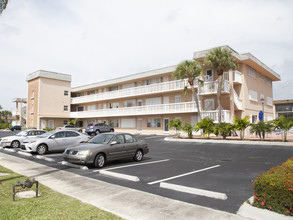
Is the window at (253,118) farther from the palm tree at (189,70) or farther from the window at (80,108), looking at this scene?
the window at (80,108)

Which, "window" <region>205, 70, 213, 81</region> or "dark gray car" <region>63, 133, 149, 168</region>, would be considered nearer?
"dark gray car" <region>63, 133, 149, 168</region>

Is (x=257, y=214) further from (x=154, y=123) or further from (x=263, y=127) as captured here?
(x=154, y=123)

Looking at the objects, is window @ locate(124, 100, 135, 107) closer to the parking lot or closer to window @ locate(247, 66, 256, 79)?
window @ locate(247, 66, 256, 79)

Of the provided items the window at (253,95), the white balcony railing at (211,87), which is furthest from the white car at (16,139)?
the window at (253,95)

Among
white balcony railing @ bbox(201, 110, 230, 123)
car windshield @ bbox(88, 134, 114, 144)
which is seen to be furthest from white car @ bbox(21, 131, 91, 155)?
white balcony railing @ bbox(201, 110, 230, 123)

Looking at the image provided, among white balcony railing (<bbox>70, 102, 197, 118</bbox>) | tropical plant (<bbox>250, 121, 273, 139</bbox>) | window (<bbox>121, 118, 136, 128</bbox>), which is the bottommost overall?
tropical plant (<bbox>250, 121, 273, 139</bbox>)

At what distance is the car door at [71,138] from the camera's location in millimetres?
15336

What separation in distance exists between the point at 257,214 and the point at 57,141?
13002mm

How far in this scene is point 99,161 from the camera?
32.8 ft

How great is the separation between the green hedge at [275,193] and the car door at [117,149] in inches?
269

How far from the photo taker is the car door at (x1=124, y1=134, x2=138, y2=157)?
36.9 feet

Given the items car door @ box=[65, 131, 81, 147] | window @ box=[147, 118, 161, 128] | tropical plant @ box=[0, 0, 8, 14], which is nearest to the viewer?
tropical plant @ box=[0, 0, 8, 14]

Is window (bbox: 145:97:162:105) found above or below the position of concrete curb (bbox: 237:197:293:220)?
above

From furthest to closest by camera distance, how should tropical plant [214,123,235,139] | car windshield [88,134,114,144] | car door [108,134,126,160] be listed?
tropical plant [214,123,235,139] < car windshield [88,134,114,144] < car door [108,134,126,160]
